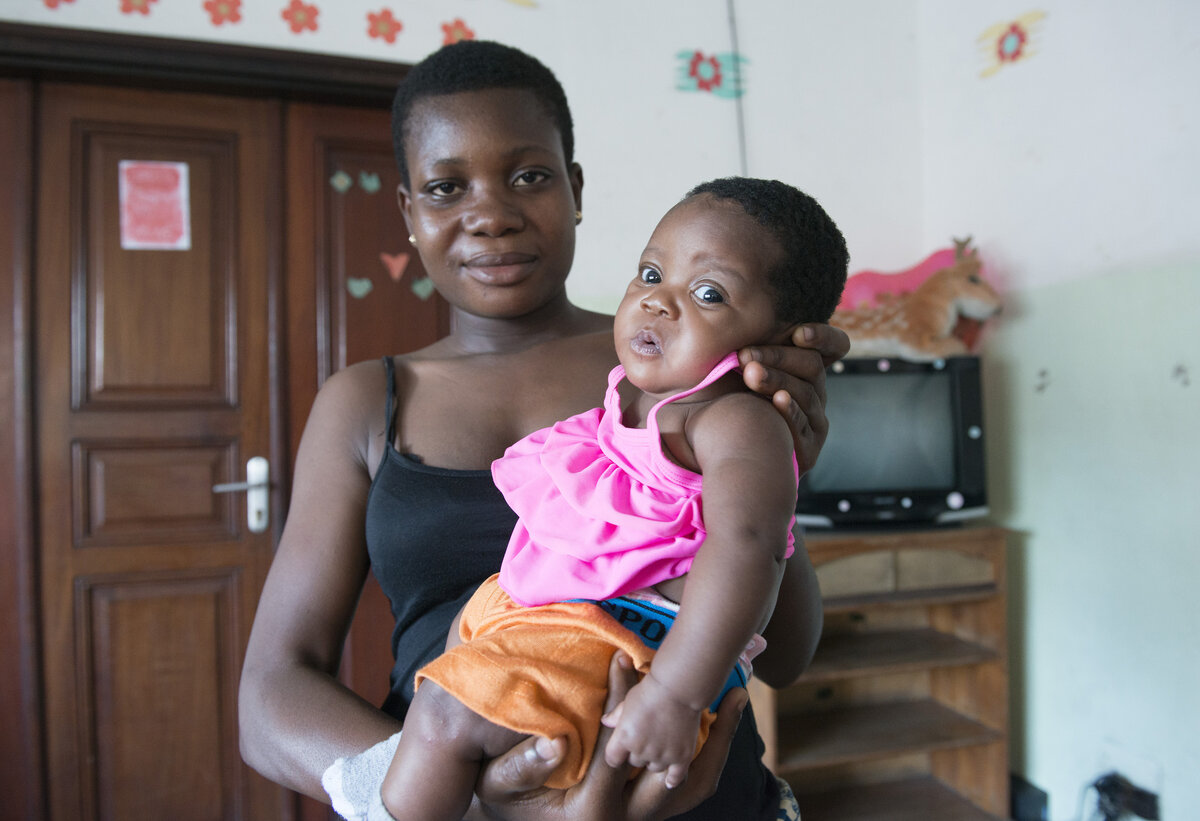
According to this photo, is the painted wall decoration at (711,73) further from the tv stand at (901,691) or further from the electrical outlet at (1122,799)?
the electrical outlet at (1122,799)

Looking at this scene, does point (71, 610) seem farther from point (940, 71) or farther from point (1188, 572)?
point (940, 71)

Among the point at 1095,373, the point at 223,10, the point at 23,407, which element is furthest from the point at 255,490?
the point at 1095,373

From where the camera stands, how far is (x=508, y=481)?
914mm

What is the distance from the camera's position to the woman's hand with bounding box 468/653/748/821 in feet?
2.28

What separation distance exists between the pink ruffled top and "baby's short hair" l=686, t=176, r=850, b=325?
3.7 inches

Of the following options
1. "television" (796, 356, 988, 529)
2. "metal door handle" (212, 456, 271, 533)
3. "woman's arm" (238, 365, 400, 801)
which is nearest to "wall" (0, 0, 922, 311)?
"television" (796, 356, 988, 529)

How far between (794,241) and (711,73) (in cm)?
251

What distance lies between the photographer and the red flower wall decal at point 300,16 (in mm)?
2621

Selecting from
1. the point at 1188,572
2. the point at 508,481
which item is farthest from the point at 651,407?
the point at 1188,572

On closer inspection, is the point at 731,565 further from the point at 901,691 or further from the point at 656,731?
the point at 901,691

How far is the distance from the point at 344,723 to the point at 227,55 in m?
2.35

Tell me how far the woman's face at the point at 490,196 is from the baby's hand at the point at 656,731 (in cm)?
56

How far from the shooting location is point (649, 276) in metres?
0.85

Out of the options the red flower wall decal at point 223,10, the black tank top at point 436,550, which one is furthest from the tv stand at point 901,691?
the red flower wall decal at point 223,10
